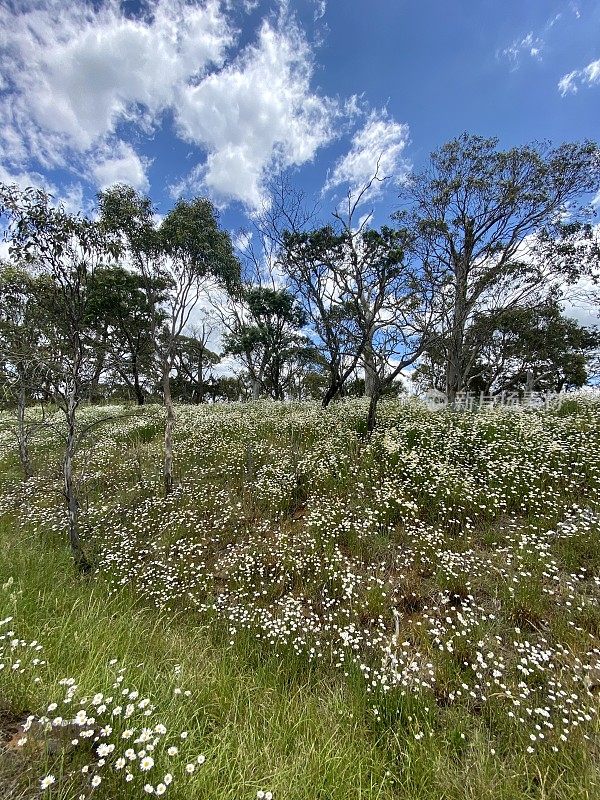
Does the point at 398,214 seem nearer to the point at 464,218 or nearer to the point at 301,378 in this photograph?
the point at 464,218

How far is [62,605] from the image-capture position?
12.9ft

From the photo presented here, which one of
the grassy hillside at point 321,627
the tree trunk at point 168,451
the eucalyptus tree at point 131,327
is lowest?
the grassy hillside at point 321,627

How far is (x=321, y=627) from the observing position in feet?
13.3

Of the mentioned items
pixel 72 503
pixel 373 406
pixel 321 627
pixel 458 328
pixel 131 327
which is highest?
pixel 458 328

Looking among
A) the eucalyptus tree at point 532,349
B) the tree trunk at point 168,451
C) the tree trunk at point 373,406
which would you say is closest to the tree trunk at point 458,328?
the eucalyptus tree at point 532,349

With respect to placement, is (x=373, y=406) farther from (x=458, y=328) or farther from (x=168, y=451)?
(x=458, y=328)

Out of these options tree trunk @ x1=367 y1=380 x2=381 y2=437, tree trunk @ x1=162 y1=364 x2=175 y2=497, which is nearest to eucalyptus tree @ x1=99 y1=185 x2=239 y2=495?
tree trunk @ x1=162 y1=364 x2=175 y2=497

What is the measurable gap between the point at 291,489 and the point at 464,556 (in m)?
3.34

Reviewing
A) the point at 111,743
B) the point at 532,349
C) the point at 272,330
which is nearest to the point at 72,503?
the point at 111,743

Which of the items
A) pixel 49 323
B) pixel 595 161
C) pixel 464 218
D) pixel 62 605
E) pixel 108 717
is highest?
pixel 595 161

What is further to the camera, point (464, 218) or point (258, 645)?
point (464, 218)

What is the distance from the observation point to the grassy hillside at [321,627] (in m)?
2.35

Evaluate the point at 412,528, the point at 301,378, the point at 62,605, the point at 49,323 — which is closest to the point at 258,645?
the point at 62,605

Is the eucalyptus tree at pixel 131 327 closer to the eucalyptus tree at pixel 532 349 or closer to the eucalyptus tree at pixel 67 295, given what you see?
the eucalyptus tree at pixel 67 295
